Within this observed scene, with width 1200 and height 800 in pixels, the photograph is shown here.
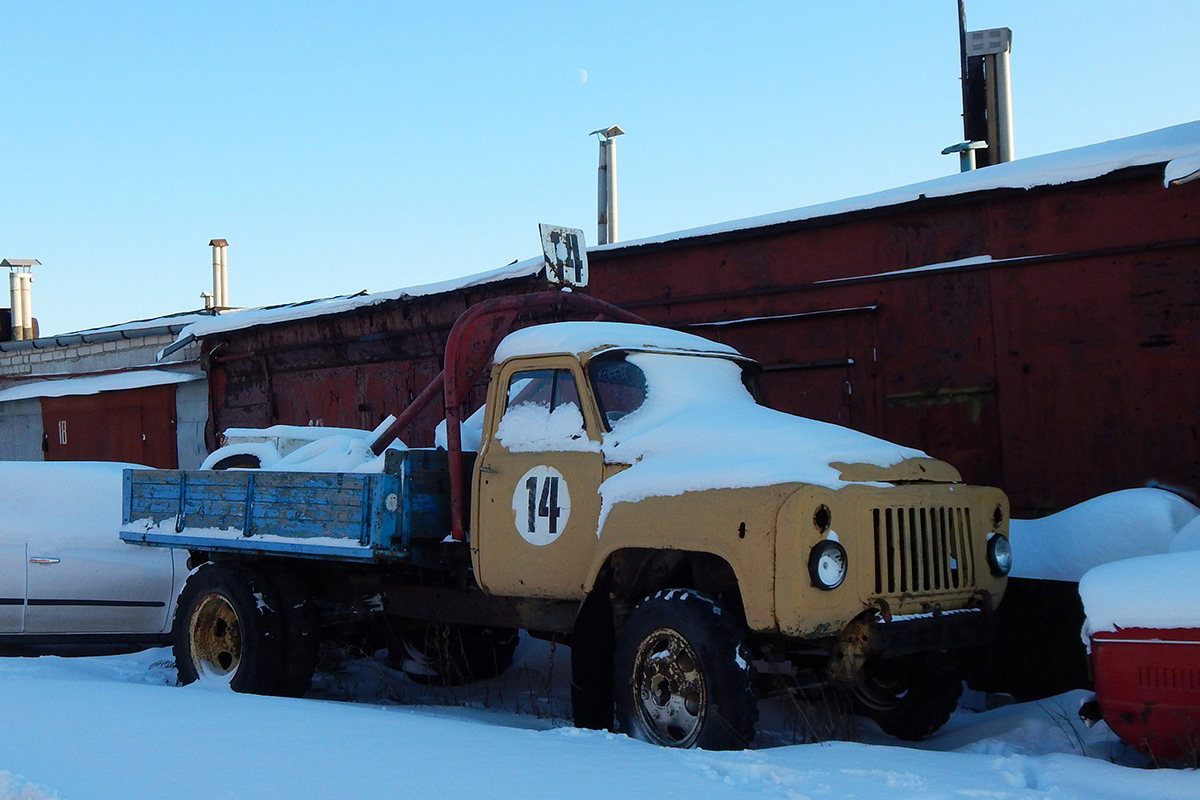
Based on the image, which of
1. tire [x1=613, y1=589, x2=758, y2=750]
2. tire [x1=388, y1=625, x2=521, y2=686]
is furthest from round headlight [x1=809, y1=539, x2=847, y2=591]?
tire [x1=388, y1=625, x2=521, y2=686]

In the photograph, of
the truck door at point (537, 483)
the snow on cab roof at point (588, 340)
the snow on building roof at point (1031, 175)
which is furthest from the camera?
the snow on building roof at point (1031, 175)

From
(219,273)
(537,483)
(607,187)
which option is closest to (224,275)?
(219,273)

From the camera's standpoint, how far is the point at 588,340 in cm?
577

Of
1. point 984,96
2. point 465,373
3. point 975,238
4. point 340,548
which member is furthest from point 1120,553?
point 984,96

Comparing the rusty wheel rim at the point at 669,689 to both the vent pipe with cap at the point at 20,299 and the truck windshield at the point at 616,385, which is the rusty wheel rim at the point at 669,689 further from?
the vent pipe with cap at the point at 20,299

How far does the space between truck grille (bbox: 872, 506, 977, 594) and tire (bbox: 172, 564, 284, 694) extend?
3.60 m

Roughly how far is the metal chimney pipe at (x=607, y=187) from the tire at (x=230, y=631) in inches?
420

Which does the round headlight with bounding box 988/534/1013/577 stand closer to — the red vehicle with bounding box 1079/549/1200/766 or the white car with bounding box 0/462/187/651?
the red vehicle with bounding box 1079/549/1200/766

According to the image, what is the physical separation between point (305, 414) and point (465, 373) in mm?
7428

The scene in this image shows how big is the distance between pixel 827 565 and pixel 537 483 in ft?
5.42

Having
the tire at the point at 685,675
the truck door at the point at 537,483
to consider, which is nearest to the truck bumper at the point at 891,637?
the tire at the point at 685,675

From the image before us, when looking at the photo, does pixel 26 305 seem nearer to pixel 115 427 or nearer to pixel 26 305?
pixel 26 305

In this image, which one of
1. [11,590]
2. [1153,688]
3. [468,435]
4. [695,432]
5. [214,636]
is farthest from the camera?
[11,590]

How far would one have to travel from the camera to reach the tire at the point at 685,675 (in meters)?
4.54
